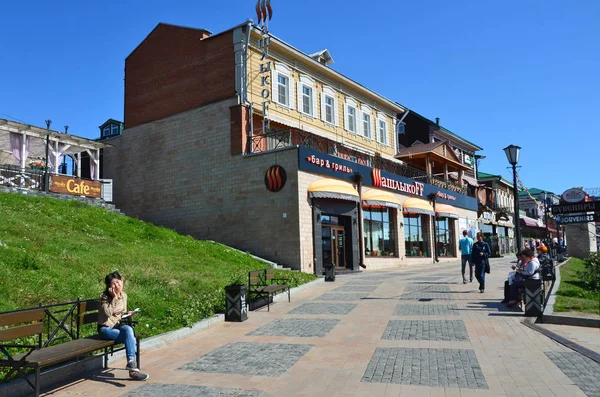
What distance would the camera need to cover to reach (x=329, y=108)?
2923 centimetres

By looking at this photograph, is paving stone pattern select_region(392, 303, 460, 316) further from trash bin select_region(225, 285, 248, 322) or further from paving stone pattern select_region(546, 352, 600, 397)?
paving stone pattern select_region(546, 352, 600, 397)

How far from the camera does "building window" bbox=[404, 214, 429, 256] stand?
30225 millimetres

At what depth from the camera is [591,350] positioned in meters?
7.04

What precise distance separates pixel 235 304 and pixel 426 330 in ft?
13.0

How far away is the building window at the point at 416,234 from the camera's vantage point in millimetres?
30225

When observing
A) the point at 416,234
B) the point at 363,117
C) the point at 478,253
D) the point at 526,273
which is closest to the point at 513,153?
the point at 478,253

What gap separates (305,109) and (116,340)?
22037 millimetres

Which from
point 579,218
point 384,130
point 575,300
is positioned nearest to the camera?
point 575,300

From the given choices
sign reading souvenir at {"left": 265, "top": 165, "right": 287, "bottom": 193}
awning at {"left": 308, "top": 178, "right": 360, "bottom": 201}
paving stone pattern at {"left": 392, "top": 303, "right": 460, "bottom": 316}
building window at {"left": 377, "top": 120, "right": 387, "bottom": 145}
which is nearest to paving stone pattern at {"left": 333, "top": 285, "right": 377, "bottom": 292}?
paving stone pattern at {"left": 392, "top": 303, "right": 460, "bottom": 316}

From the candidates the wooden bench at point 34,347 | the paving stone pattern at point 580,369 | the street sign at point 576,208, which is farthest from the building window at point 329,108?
the wooden bench at point 34,347

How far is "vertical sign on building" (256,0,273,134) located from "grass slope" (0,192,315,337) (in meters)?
7.37

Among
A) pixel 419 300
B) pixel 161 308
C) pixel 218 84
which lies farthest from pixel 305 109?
pixel 161 308

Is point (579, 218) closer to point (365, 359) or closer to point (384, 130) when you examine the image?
point (384, 130)

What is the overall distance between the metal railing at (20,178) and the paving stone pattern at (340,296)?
14.2 meters
